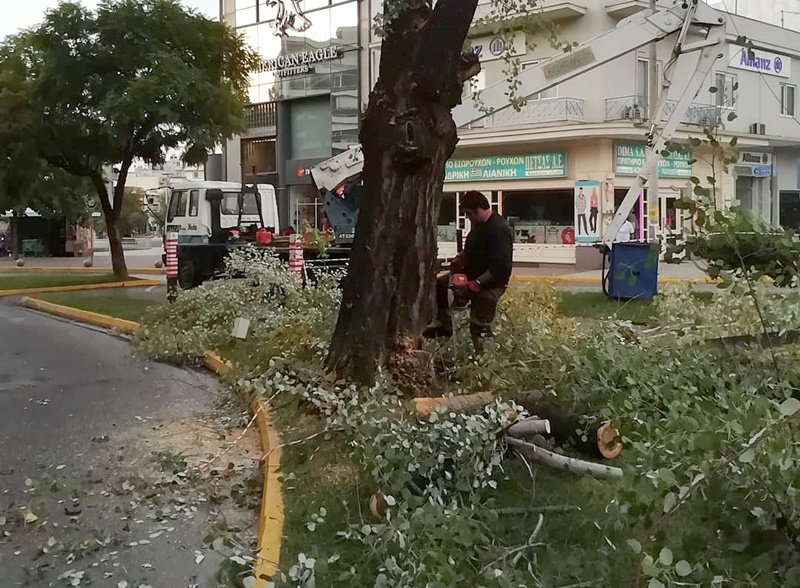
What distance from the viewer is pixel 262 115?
3688 cm

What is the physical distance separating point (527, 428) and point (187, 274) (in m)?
12.7

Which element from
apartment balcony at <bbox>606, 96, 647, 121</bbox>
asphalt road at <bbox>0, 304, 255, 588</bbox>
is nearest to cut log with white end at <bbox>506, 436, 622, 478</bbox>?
asphalt road at <bbox>0, 304, 255, 588</bbox>

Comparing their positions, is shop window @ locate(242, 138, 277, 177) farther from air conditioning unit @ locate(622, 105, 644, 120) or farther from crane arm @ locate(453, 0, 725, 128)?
crane arm @ locate(453, 0, 725, 128)

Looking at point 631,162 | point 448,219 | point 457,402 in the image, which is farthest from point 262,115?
point 457,402

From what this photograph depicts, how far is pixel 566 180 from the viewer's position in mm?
26219

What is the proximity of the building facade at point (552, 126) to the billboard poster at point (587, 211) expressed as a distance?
0.03 metres

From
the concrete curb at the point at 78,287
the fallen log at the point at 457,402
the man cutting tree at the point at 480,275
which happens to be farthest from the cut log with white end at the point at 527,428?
the concrete curb at the point at 78,287

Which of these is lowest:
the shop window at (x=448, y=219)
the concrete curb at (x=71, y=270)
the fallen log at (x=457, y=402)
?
the fallen log at (x=457, y=402)

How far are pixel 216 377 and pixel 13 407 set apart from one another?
221 centimetres

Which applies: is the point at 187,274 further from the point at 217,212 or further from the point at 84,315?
the point at 217,212

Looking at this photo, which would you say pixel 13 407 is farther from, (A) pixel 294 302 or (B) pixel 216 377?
(A) pixel 294 302

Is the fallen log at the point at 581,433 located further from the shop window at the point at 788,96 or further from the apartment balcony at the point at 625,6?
the shop window at the point at 788,96

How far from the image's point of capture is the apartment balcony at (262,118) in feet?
120

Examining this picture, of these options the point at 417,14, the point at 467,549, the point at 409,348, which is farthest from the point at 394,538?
the point at 417,14
